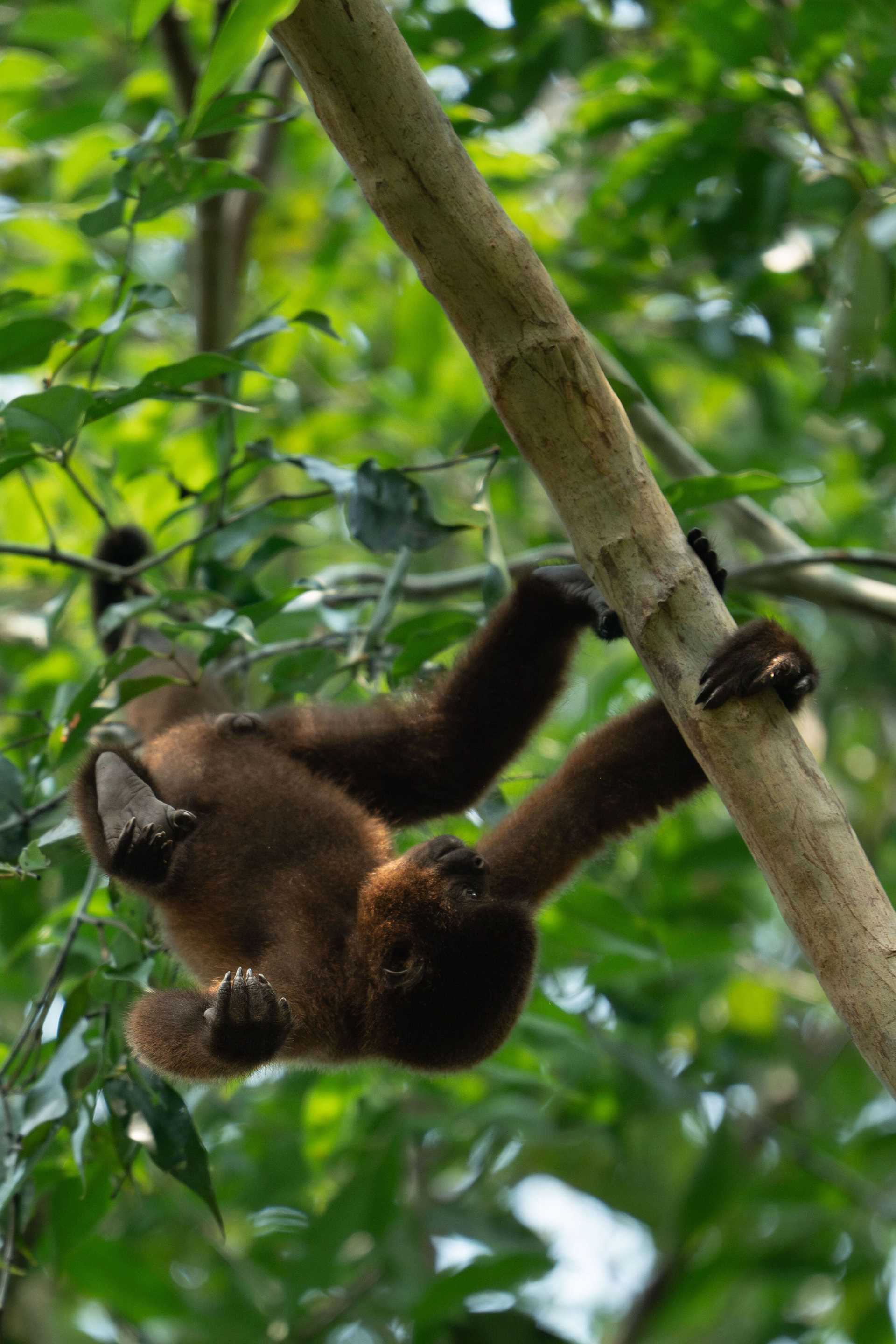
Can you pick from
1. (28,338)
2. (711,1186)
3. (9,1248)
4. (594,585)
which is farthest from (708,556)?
(711,1186)

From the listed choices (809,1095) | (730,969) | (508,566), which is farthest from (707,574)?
(809,1095)

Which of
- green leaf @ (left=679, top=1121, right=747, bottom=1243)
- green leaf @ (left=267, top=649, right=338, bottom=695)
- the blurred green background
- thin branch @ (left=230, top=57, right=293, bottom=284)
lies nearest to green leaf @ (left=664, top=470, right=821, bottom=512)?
the blurred green background

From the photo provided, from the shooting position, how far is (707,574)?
8.05 ft

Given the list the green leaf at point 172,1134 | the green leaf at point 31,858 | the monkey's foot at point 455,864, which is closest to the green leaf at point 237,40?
the green leaf at point 31,858

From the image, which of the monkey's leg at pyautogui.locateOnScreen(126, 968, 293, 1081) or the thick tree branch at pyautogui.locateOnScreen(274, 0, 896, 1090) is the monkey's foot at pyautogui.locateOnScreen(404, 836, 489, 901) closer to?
the monkey's leg at pyautogui.locateOnScreen(126, 968, 293, 1081)

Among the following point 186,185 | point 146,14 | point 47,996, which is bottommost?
point 47,996

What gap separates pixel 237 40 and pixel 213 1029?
6.11 ft

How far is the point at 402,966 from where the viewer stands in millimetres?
3166

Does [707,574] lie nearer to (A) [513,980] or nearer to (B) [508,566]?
(A) [513,980]

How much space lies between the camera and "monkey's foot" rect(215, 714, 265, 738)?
3.70 m

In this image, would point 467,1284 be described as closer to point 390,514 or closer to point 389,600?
point 389,600

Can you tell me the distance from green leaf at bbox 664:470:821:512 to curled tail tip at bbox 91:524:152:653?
207 centimetres

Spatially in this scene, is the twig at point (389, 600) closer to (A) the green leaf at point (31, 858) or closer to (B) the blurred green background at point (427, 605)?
(B) the blurred green background at point (427, 605)

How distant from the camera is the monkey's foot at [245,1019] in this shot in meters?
2.69
